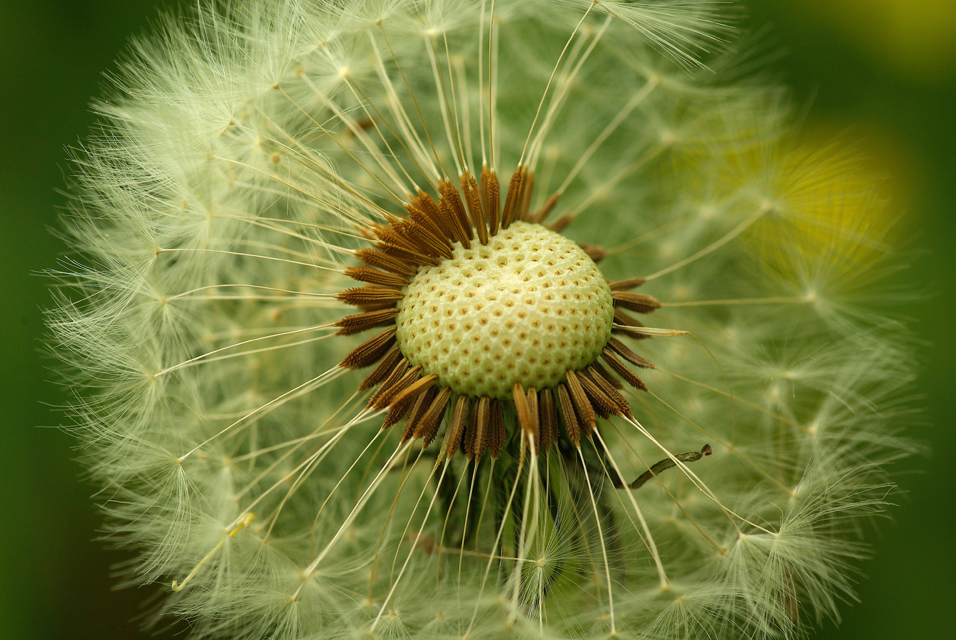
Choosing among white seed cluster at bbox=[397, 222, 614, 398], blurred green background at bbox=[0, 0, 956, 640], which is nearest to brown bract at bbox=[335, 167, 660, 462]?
white seed cluster at bbox=[397, 222, 614, 398]

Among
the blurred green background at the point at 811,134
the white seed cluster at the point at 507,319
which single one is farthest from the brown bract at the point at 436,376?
the blurred green background at the point at 811,134

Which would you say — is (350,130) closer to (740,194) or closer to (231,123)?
(231,123)

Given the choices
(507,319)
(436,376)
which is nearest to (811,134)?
(507,319)

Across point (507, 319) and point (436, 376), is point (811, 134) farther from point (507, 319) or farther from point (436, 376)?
point (436, 376)

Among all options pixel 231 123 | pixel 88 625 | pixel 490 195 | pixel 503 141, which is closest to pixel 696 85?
pixel 503 141

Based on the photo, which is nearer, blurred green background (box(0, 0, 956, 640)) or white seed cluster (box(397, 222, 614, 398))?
white seed cluster (box(397, 222, 614, 398))

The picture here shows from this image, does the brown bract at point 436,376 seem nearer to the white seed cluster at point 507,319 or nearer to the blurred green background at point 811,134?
the white seed cluster at point 507,319

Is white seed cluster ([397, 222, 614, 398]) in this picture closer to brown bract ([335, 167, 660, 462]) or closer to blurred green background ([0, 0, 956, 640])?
brown bract ([335, 167, 660, 462])
